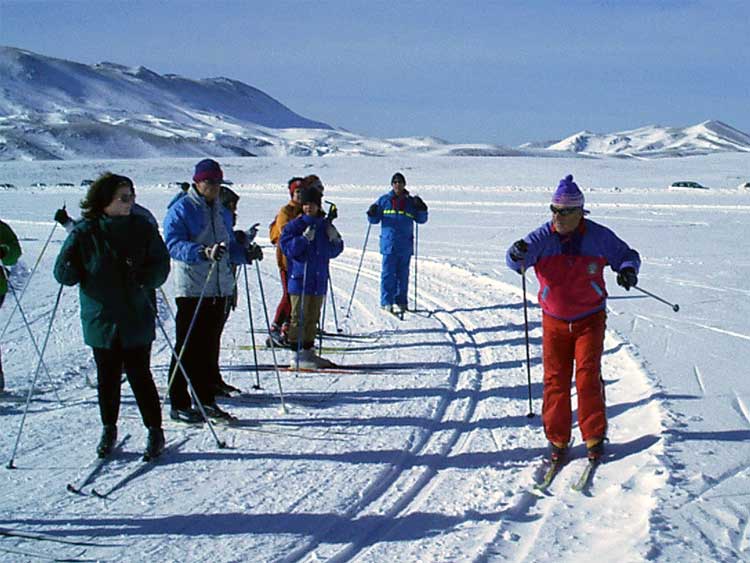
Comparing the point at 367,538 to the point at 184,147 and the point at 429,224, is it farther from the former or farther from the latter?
the point at 184,147

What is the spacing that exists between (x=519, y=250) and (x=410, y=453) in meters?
1.56

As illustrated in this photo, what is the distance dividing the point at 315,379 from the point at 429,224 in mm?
18034

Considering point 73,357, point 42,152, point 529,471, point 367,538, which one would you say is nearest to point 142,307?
point 367,538

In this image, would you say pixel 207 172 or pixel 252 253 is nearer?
pixel 207 172

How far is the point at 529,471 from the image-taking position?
5176 mm

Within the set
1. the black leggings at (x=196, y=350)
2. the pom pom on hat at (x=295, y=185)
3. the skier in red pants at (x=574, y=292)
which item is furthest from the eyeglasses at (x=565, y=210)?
the pom pom on hat at (x=295, y=185)

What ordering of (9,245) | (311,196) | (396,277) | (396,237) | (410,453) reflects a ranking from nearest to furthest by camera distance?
(410,453)
(9,245)
(311,196)
(396,237)
(396,277)

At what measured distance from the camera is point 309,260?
7.98 meters

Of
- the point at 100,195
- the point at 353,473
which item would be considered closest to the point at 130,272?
the point at 100,195

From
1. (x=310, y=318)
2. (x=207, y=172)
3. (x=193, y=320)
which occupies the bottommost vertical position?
(x=310, y=318)

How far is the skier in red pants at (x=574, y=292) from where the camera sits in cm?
510

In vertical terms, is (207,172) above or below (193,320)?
A: above

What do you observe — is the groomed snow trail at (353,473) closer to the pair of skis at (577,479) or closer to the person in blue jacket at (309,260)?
the pair of skis at (577,479)

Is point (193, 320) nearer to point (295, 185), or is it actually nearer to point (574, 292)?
point (574, 292)
